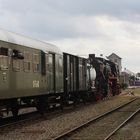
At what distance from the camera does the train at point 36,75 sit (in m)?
17.0

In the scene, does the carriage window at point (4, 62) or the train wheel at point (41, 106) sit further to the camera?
the train wheel at point (41, 106)

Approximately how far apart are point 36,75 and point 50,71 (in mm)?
2537

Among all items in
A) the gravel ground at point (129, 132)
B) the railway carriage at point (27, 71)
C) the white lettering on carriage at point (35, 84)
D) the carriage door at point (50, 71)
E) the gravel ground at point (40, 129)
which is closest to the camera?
the gravel ground at point (129, 132)

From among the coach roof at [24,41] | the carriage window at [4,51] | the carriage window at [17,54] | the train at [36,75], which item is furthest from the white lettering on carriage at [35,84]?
the carriage window at [4,51]

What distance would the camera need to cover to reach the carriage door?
22.3 m

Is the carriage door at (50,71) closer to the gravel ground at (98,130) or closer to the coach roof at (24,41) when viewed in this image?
the coach roof at (24,41)

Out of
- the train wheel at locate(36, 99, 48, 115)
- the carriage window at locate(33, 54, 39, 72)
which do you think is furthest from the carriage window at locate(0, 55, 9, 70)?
the train wheel at locate(36, 99, 48, 115)

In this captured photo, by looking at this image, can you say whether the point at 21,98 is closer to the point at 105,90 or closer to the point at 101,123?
the point at 101,123

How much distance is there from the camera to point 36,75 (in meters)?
20.3

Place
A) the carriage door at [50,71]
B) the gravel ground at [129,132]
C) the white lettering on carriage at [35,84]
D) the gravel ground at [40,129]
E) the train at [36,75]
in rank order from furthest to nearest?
the carriage door at [50,71], the white lettering on carriage at [35,84], the train at [36,75], the gravel ground at [40,129], the gravel ground at [129,132]

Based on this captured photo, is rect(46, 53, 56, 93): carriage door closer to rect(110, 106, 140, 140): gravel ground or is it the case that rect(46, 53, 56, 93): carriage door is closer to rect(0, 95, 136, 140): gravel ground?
rect(0, 95, 136, 140): gravel ground

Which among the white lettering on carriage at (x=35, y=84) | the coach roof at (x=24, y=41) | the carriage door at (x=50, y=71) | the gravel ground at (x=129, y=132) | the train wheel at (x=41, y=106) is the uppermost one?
the coach roof at (x=24, y=41)

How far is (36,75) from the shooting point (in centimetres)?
2028

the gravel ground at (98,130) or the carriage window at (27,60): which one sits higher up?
the carriage window at (27,60)
